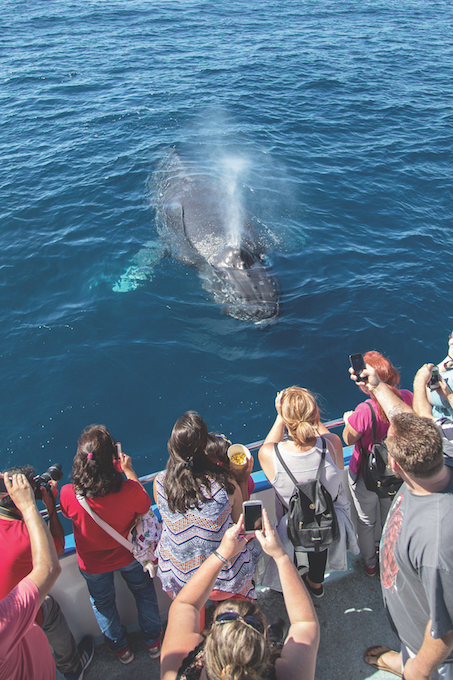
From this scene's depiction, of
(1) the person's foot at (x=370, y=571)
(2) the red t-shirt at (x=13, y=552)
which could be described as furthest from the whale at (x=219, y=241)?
(2) the red t-shirt at (x=13, y=552)

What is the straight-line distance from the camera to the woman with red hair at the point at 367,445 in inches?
172

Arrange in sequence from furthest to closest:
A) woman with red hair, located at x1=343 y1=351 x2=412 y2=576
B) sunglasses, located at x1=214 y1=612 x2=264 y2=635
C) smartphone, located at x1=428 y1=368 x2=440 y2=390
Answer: smartphone, located at x1=428 y1=368 x2=440 y2=390 → woman with red hair, located at x1=343 y1=351 x2=412 y2=576 → sunglasses, located at x1=214 y1=612 x2=264 y2=635

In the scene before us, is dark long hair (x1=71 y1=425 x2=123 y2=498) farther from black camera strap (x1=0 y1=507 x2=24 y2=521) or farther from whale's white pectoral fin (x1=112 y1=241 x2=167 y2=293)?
whale's white pectoral fin (x1=112 y1=241 x2=167 y2=293)

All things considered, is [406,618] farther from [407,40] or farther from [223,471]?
[407,40]

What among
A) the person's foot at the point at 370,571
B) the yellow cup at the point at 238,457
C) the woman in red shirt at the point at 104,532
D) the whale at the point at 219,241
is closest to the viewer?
the woman in red shirt at the point at 104,532

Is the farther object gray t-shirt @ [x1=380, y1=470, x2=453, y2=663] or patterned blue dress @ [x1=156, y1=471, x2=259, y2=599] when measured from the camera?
patterned blue dress @ [x1=156, y1=471, x2=259, y2=599]

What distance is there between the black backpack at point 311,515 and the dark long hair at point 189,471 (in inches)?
25.8

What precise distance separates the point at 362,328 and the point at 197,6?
3576cm

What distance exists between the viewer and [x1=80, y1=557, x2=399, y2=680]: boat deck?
4.13m

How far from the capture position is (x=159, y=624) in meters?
4.31

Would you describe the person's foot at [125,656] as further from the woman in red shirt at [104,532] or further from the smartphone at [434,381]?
the smartphone at [434,381]

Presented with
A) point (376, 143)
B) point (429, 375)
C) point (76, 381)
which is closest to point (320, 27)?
point (376, 143)

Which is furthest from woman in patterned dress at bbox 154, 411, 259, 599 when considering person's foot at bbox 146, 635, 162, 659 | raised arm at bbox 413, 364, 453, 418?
raised arm at bbox 413, 364, 453, 418

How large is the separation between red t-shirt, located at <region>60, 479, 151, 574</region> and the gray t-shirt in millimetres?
1992
